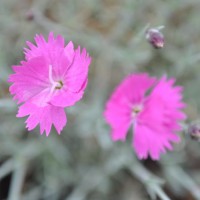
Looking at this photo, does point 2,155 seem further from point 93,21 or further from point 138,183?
point 93,21

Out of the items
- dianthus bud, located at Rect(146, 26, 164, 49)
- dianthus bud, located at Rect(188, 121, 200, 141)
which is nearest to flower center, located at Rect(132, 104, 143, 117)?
dianthus bud, located at Rect(188, 121, 200, 141)

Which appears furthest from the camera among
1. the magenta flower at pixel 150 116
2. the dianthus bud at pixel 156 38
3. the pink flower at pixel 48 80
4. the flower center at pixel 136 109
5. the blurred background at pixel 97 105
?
the blurred background at pixel 97 105

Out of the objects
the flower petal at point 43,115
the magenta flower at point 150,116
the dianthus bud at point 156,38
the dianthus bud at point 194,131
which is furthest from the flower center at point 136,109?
the flower petal at point 43,115

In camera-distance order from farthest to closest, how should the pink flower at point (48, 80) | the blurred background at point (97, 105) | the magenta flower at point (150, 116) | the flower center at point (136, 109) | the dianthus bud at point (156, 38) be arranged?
the blurred background at point (97, 105), the flower center at point (136, 109), the magenta flower at point (150, 116), the dianthus bud at point (156, 38), the pink flower at point (48, 80)

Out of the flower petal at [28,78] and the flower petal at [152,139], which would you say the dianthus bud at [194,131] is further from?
the flower petal at [28,78]

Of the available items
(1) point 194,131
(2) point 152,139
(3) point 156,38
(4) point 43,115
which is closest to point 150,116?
(2) point 152,139

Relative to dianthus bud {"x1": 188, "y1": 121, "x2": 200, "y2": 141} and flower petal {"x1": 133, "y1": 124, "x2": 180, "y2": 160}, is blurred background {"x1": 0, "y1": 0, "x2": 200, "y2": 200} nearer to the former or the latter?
flower petal {"x1": 133, "y1": 124, "x2": 180, "y2": 160}

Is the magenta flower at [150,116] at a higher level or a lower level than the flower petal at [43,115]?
higher
